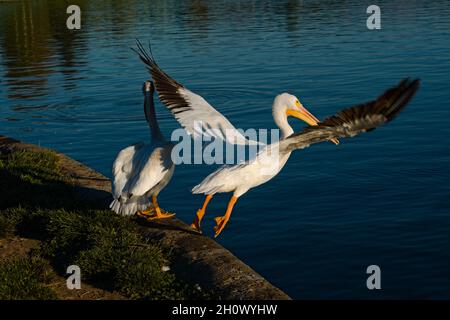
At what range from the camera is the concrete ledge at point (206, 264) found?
6.71m

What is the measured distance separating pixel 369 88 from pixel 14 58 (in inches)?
760

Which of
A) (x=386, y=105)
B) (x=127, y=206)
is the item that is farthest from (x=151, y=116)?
(x=386, y=105)

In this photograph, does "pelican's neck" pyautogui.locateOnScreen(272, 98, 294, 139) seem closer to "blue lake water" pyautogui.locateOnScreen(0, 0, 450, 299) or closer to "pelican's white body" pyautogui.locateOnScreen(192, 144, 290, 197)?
"pelican's white body" pyautogui.locateOnScreen(192, 144, 290, 197)

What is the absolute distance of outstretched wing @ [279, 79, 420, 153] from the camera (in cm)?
583

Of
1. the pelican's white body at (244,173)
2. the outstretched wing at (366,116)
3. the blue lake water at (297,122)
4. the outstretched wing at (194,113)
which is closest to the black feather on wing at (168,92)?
the outstretched wing at (194,113)

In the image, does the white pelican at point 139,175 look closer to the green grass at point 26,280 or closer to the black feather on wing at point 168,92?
the black feather on wing at point 168,92

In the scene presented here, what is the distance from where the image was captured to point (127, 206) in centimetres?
839

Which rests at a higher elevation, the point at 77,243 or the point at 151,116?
the point at 151,116

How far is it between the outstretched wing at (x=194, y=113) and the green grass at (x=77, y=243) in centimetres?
141

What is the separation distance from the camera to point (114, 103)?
1961cm

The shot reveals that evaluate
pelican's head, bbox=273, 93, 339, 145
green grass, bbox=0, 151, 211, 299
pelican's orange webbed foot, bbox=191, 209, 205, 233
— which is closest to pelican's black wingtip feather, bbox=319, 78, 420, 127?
pelican's head, bbox=273, 93, 339, 145

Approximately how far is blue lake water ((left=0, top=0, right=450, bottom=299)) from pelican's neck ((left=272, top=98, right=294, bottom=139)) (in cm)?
192

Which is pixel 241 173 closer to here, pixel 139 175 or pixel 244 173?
pixel 244 173

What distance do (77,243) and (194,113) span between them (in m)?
2.12
